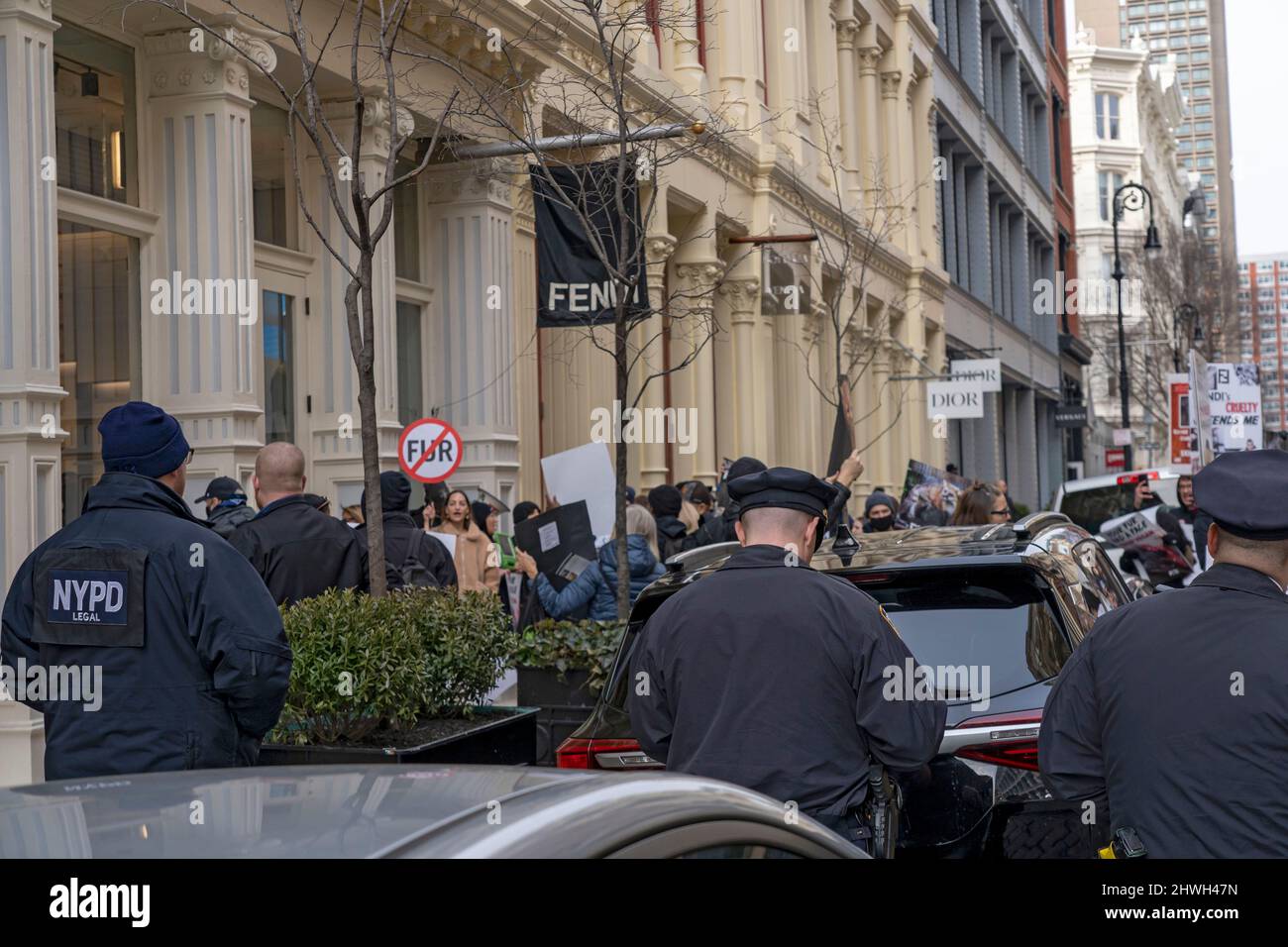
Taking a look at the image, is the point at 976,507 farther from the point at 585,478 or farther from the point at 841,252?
the point at 841,252

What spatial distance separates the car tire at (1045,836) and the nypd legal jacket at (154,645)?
88.6 inches

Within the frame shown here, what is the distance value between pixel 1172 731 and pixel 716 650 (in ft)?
4.17

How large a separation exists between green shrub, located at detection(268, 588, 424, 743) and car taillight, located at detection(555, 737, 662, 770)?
1.95 meters

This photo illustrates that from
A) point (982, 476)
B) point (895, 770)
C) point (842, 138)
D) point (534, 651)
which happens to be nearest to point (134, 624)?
point (895, 770)

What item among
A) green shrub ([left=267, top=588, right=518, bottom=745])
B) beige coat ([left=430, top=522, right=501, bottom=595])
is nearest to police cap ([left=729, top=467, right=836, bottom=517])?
green shrub ([left=267, top=588, right=518, bottom=745])

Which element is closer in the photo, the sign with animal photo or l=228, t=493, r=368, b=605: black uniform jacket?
l=228, t=493, r=368, b=605: black uniform jacket

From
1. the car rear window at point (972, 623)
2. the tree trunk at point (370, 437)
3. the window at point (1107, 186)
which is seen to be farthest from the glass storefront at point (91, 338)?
the window at point (1107, 186)

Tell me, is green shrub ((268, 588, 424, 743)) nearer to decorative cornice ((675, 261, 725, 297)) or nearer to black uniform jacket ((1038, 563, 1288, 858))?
black uniform jacket ((1038, 563, 1288, 858))

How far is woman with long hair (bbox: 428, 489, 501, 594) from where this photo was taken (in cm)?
1209

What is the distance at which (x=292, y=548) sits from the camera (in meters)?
7.84

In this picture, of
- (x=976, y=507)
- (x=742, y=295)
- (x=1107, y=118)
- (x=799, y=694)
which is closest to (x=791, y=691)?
(x=799, y=694)

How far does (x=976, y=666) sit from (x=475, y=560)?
23.9ft

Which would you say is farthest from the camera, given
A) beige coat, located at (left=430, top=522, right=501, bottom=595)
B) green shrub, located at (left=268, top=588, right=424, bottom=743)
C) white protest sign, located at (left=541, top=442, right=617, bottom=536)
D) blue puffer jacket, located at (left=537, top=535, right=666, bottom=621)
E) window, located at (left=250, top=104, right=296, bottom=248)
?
window, located at (left=250, top=104, right=296, bottom=248)
